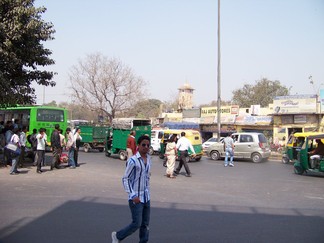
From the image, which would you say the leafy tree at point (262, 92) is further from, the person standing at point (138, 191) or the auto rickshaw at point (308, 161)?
the person standing at point (138, 191)

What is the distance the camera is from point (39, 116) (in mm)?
23688

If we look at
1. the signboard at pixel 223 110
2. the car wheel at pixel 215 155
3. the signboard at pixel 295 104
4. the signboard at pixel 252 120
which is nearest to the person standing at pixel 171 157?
the car wheel at pixel 215 155

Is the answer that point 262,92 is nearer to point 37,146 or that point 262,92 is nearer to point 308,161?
point 308,161

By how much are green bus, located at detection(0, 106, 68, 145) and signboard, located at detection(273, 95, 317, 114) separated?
61.9 feet

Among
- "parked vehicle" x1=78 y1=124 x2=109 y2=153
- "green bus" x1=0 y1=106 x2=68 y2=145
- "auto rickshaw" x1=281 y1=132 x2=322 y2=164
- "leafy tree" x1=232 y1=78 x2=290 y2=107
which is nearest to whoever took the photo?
"auto rickshaw" x1=281 y1=132 x2=322 y2=164

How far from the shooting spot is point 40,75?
50.8ft

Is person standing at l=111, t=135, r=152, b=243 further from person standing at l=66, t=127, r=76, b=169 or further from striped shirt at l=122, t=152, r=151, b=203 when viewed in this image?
person standing at l=66, t=127, r=76, b=169

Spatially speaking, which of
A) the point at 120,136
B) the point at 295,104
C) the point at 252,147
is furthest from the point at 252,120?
the point at 120,136

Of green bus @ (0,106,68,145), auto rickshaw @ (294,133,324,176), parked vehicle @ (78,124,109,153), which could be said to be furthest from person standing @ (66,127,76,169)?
parked vehicle @ (78,124,109,153)

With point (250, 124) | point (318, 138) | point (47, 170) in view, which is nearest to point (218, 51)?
point (250, 124)

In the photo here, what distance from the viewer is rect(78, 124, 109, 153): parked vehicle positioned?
1037 inches

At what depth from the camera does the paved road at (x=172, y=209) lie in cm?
594

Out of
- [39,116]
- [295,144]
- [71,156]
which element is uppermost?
[39,116]

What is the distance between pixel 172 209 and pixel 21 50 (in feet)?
31.7
